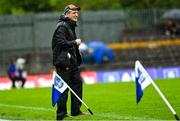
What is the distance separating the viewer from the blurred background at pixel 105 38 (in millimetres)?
46781

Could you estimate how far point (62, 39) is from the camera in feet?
50.5

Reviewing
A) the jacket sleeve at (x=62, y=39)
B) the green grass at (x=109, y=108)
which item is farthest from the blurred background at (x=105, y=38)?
the jacket sleeve at (x=62, y=39)

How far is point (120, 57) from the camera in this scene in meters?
47.7

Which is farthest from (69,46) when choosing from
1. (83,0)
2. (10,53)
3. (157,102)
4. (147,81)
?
(83,0)

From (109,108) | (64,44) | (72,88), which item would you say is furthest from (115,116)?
(109,108)

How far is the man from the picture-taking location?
50.5ft

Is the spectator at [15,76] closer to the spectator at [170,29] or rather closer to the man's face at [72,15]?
the spectator at [170,29]

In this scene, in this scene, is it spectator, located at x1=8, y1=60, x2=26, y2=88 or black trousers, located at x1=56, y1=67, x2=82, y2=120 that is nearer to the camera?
black trousers, located at x1=56, y1=67, x2=82, y2=120

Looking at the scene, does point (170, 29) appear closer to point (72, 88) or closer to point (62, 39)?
point (72, 88)

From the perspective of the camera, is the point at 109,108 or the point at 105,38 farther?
the point at 105,38

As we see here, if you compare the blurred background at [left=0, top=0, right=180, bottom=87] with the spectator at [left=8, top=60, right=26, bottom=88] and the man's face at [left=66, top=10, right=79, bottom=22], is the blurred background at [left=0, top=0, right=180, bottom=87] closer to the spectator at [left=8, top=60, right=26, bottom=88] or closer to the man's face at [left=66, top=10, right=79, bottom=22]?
the spectator at [left=8, top=60, right=26, bottom=88]

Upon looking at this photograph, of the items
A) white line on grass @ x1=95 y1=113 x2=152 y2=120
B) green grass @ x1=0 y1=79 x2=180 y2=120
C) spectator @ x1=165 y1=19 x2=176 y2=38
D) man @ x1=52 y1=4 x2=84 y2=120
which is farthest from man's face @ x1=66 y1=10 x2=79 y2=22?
spectator @ x1=165 y1=19 x2=176 y2=38

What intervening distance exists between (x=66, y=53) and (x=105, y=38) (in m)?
37.5

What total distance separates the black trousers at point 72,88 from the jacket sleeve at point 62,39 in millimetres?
553
